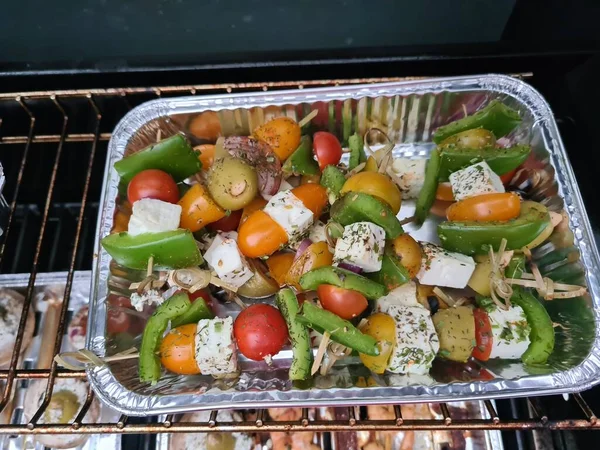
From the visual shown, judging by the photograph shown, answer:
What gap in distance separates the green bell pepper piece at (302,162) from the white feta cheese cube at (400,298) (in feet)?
1.64

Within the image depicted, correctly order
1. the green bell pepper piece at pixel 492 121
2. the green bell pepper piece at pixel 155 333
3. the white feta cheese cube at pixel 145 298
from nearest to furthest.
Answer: the green bell pepper piece at pixel 155 333
the white feta cheese cube at pixel 145 298
the green bell pepper piece at pixel 492 121

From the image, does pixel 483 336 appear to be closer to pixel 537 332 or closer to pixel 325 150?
pixel 537 332

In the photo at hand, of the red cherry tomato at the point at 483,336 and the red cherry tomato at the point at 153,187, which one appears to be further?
the red cherry tomato at the point at 153,187

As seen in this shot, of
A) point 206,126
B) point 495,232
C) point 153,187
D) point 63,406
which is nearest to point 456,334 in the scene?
point 495,232

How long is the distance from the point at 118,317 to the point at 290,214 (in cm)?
68

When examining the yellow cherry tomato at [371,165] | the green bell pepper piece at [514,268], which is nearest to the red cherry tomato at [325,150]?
the yellow cherry tomato at [371,165]

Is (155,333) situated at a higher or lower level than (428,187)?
lower

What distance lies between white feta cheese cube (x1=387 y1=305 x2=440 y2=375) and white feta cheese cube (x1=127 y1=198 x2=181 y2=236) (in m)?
0.73

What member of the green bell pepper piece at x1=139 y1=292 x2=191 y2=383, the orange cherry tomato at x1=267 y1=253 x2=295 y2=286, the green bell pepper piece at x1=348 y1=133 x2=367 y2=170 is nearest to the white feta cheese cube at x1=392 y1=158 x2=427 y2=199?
the green bell pepper piece at x1=348 y1=133 x2=367 y2=170

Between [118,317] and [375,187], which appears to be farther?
[118,317]

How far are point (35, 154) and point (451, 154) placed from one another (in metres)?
1.75

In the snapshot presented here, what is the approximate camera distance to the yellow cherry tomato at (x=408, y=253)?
1605 mm

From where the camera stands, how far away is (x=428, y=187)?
1772 mm

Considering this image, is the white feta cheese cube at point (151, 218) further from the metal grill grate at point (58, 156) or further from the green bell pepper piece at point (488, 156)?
the green bell pepper piece at point (488, 156)
